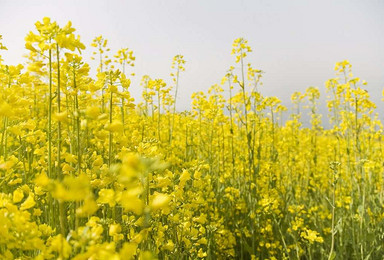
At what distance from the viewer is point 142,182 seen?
0.97m

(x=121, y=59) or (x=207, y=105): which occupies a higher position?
(x=121, y=59)

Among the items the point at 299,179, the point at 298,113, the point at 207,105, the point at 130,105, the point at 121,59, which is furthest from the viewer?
the point at 298,113

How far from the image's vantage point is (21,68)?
2340 mm

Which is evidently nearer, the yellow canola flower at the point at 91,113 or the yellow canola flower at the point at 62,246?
the yellow canola flower at the point at 62,246

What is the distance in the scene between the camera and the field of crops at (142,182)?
3.54ft

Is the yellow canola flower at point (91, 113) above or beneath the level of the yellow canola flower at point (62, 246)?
above

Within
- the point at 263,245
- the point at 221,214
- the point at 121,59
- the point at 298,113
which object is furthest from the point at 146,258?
the point at 298,113

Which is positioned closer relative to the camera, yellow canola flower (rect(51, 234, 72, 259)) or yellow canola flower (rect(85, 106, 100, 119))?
yellow canola flower (rect(51, 234, 72, 259))

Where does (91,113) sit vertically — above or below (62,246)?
above

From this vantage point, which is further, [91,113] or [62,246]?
[91,113]

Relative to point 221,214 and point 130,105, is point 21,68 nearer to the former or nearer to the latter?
point 130,105

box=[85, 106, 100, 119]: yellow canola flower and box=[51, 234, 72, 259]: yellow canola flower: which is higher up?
box=[85, 106, 100, 119]: yellow canola flower

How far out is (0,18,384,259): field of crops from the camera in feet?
3.54

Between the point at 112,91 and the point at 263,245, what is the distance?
8.00 ft
